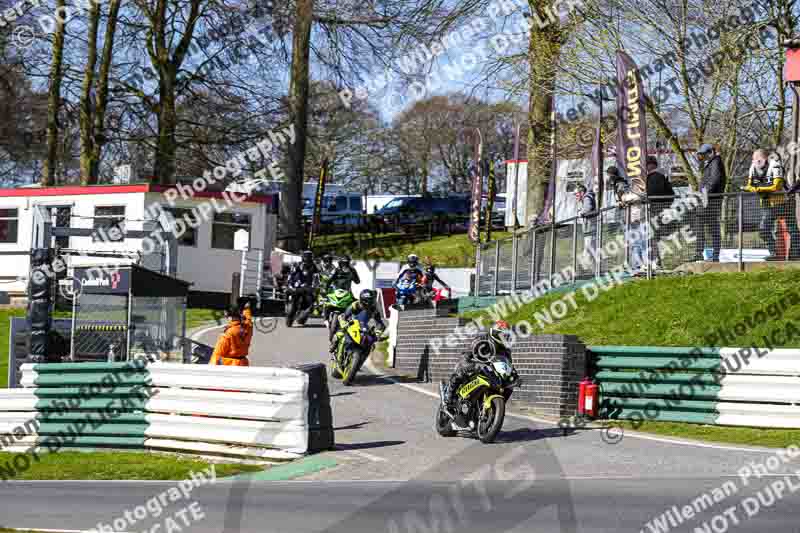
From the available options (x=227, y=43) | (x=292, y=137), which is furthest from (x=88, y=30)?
(x=292, y=137)

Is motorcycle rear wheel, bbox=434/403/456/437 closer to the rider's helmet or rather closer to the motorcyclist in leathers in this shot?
the motorcyclist in leathers

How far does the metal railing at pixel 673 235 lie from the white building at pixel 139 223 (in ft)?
49.0

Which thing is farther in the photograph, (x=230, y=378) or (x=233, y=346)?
(x=233, y=346)

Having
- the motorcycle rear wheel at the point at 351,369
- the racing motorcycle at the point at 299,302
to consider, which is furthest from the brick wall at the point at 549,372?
the racing motorcycle at the point at 299,302

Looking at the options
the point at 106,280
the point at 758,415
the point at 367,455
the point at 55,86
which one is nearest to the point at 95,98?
the point at 55,86

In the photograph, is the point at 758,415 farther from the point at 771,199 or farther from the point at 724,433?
the point at 771,199

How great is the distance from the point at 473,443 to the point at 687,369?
3.02 meters

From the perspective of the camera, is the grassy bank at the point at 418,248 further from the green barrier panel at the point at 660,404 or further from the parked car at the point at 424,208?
the green barrier panel at the point at 660,404

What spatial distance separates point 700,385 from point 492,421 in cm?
290

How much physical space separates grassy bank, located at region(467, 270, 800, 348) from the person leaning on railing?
1.90 ft

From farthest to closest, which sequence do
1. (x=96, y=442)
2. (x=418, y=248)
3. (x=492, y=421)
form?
1. (x=418, y=248)
2. (x=96, y=442)
3. (x=492, y=421)

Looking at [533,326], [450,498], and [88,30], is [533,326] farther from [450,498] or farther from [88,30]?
[88,30]

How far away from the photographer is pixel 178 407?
47.6ft

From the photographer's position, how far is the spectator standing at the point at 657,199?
18.9 metres
